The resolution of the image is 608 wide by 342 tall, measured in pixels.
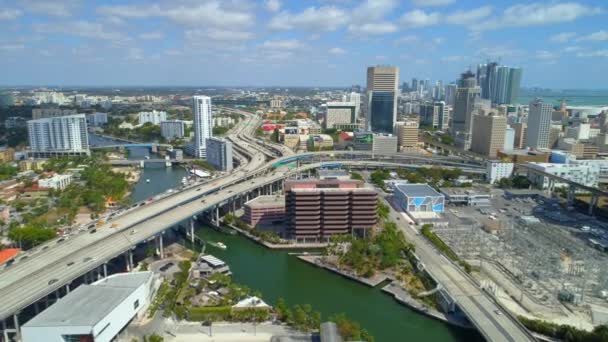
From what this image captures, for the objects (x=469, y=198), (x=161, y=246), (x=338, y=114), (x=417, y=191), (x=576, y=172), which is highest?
(x=338, y=114)

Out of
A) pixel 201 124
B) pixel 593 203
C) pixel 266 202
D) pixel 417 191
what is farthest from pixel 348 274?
pixel 201 124

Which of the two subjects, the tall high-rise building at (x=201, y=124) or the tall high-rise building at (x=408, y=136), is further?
the tall high-rise building at (x=408, y=136)

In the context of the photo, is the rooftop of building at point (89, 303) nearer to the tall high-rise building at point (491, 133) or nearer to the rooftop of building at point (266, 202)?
the rooftop of building at point (266, 202)

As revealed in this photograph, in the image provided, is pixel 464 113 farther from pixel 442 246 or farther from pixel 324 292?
pixel 324 292

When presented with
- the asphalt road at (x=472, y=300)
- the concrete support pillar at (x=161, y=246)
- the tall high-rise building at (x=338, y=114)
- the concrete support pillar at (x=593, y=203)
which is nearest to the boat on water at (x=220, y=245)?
the concrete support pillar at (x=161, y=246)

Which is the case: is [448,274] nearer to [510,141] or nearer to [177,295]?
[177,295]

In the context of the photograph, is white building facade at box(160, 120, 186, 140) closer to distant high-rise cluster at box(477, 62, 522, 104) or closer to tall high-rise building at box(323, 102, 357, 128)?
tall high-rise building at box(323, 102, 357, 128)
